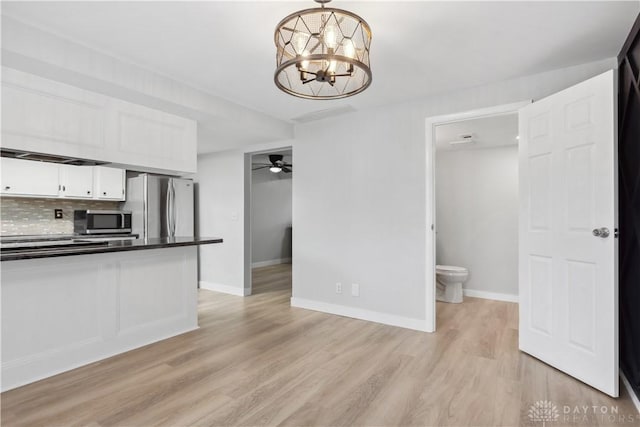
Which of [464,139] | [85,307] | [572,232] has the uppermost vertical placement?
[464,139]

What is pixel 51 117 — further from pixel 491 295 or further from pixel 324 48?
pixel 491 295

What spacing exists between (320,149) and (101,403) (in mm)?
3165

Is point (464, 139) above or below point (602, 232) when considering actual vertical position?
above

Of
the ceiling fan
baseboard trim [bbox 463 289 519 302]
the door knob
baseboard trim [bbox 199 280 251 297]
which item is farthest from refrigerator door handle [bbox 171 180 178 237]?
the door knob

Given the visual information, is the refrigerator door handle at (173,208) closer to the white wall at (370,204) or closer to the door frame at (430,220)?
the white wall at (370,204)

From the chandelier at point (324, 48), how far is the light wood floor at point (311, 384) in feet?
6.04

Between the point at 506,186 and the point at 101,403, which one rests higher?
the point at 506,186

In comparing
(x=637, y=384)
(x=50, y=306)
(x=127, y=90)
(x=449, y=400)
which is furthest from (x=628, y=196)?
Answer: (x=50, y=306)

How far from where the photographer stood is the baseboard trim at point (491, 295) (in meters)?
4.61

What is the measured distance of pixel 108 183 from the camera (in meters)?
3.89

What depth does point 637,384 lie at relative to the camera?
206cm

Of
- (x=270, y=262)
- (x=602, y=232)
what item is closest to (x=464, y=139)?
(x=602, y=232)

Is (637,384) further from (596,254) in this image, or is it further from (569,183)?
(569,183)

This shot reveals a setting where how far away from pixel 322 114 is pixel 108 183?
8.26 feet
